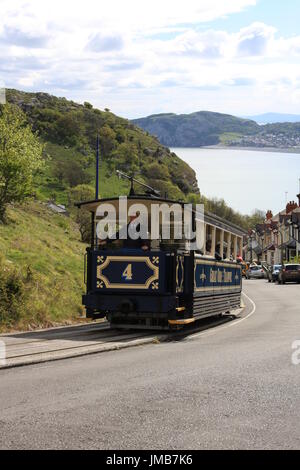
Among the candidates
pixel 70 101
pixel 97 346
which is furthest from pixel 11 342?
pixel 70 101

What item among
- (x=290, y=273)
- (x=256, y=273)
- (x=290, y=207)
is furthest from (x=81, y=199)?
(x=290, y=207)

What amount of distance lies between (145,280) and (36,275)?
15.2 ft

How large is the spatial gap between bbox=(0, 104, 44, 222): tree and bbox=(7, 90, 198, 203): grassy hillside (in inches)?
2018

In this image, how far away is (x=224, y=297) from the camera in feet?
69.6

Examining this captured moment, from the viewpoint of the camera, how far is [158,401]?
8656 mm

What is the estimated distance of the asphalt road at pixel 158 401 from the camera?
6.91 m

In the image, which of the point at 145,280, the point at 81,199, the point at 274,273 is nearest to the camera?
the point at 145,280

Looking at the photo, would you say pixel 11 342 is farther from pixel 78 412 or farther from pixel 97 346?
pixel 78 412

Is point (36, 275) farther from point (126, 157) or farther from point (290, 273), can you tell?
point (126, 157)

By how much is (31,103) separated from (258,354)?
416 feet

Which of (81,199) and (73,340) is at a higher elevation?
(81,199)

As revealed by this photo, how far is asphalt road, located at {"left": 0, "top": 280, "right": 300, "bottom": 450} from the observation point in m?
6.91

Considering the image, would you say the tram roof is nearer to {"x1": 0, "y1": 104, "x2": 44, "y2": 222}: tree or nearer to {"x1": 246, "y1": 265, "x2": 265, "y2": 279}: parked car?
{"x1": 0, "y1": 104, "x2": 44, "y2": 222}: tree

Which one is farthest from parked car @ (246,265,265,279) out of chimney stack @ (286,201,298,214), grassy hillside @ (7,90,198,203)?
chimney stack @ (286,201,298,214)
